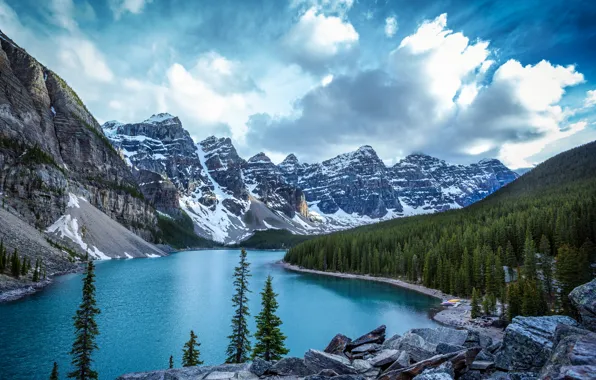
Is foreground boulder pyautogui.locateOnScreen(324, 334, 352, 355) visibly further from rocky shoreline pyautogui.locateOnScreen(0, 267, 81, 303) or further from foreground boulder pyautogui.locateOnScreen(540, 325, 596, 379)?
rocky shoreline pyautogui.locateOnScreen(0, 267, 81, 303)

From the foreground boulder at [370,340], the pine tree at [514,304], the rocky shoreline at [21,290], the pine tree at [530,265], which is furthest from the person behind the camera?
the rocky shoreline at [21,290]

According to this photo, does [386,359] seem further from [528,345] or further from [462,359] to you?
[528,345]

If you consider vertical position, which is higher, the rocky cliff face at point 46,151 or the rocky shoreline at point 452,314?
Answer: the rocky cliff face at point 46,151

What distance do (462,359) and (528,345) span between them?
2201 millimetres

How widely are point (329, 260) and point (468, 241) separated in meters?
49.1

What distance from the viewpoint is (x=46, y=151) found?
479 feet

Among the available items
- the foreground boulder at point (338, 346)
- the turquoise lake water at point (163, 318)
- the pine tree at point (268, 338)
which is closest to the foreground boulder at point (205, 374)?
the foreground boulder at point (338, 346)

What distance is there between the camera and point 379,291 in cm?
7562

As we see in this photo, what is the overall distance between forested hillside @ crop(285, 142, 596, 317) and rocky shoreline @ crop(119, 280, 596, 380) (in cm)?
2801

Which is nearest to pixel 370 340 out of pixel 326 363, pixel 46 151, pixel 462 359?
pixel 326 363

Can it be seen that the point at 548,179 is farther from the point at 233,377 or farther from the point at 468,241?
the point at 233,377

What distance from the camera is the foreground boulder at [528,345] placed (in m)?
10.6

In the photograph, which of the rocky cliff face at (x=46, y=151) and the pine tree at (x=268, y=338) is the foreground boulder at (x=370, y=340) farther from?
the rocky cliff face at (x=46, y=151)

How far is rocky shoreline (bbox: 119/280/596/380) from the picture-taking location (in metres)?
8.24
